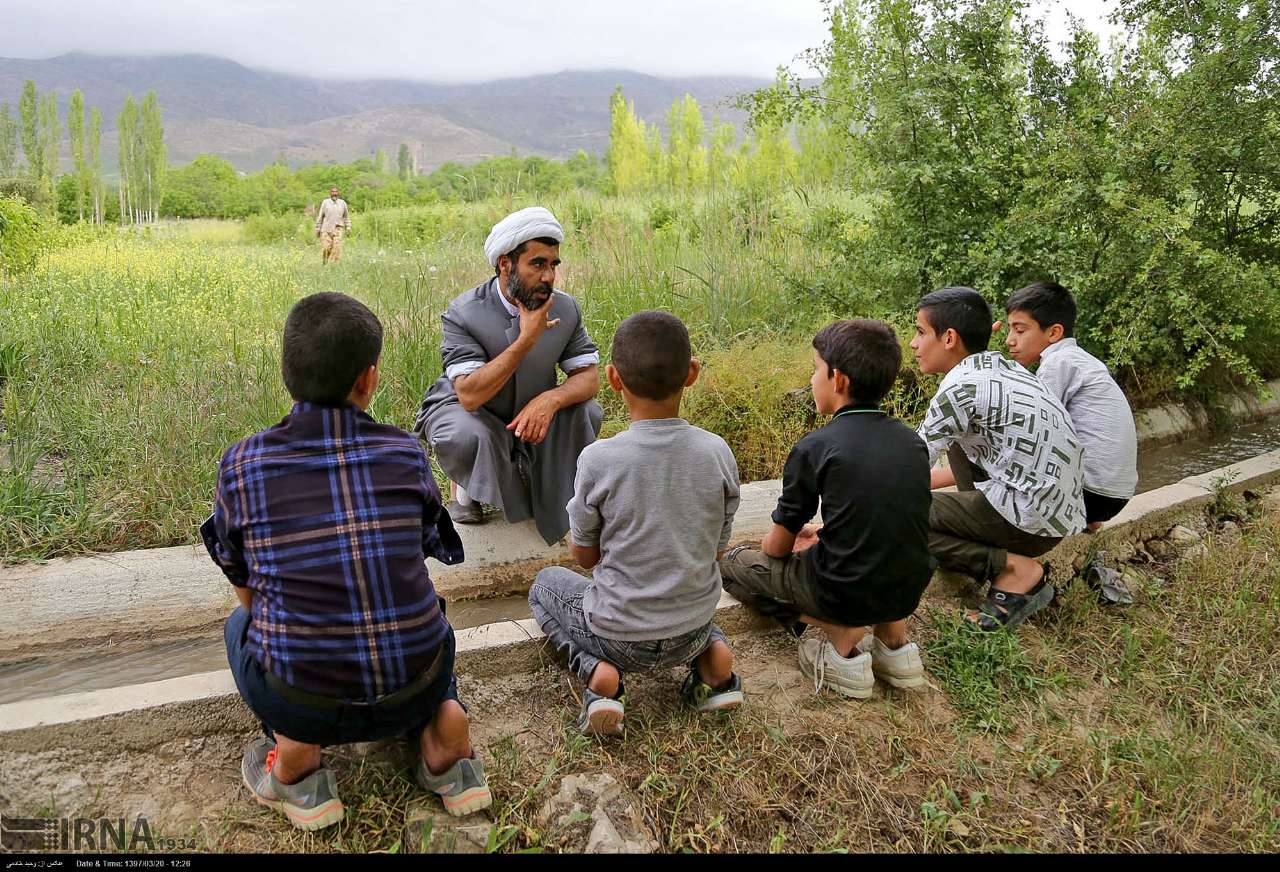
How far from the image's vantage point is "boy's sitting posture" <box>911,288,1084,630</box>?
110 inches

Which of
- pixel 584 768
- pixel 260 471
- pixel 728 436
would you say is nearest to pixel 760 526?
pixel 728 436

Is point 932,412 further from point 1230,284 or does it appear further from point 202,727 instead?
point 1230,284

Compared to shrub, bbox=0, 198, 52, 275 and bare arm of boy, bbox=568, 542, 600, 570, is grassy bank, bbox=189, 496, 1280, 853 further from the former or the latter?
shrub, bbox=0, 198, 52, 275

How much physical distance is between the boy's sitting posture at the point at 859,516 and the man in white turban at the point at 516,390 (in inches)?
40.2

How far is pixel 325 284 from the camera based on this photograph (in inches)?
314

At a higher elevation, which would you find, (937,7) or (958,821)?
(937,7)

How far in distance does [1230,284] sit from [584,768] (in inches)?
171

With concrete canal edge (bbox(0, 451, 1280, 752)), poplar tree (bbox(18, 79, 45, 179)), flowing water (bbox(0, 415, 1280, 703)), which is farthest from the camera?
poplar tree (bbox(18, 79, 45, 179))

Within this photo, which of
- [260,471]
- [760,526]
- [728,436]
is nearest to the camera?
[260,471]

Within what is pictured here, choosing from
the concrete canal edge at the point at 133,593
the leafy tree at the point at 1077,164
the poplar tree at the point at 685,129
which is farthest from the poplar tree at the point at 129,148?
the concrete canal edge at the point at 133,593

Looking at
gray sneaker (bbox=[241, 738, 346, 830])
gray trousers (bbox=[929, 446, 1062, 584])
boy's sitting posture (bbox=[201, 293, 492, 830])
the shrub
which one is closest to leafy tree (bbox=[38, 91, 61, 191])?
the shrub

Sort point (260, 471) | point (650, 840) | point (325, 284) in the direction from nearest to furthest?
point (260, 471) → point (650, 840) → point (325, 284)

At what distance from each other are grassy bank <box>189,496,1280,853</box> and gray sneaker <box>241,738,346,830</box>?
39 millimetres

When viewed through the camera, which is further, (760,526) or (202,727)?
(760,526)
